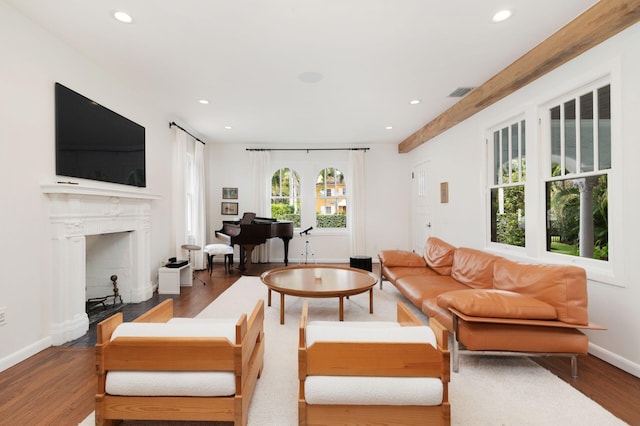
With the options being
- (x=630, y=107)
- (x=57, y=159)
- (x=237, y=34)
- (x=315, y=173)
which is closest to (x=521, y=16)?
(x=630, y=107)

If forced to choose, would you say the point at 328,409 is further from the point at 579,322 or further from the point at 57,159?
the point at 57,159

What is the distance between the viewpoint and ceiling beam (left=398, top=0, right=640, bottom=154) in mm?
2148

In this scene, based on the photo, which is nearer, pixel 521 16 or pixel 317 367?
pixel 317 367

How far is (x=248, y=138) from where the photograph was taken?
6.42m

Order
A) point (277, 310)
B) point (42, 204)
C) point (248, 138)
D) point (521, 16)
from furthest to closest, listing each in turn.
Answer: point (248, 138) < point (277, 310) < point (42, 204) < point (521, 16)

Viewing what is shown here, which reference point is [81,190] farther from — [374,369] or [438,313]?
[438,313]

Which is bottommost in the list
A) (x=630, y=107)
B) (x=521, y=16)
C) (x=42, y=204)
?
(x=42, y=204)

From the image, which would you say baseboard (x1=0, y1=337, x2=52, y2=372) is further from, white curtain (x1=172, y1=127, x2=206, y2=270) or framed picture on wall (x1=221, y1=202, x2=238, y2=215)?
framed picture on wall (x1=221, y1=202, x2=238, y2=215)

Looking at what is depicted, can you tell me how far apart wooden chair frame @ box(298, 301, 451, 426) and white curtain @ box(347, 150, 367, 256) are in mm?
5290

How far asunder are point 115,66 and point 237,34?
170 centimetres

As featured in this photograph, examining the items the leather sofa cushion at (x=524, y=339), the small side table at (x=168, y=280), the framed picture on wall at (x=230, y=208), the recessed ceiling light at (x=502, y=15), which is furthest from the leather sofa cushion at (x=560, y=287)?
the framed picture on wall at (x=230, y=208)

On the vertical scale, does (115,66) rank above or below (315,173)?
above

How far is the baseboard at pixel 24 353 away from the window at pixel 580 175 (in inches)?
200

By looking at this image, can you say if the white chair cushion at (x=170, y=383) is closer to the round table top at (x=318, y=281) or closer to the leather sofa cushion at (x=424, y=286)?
the round table top at (x=318, y=281)
